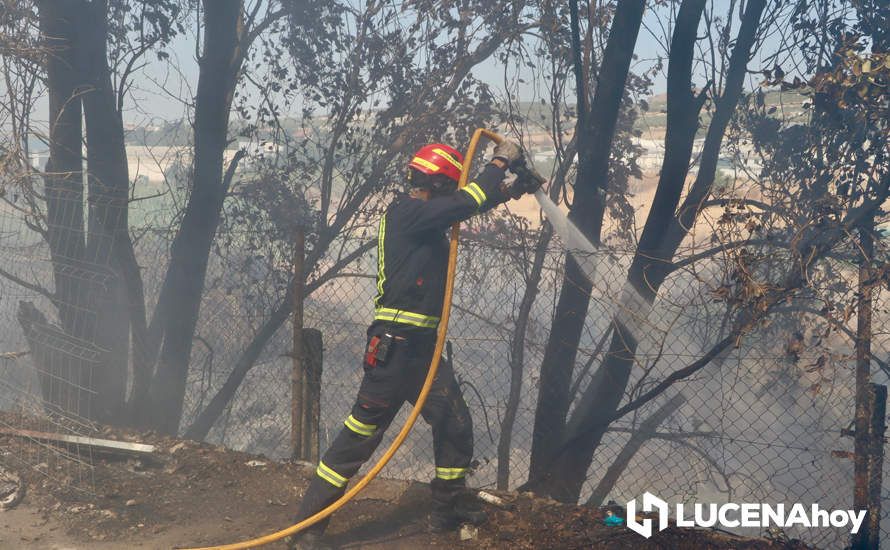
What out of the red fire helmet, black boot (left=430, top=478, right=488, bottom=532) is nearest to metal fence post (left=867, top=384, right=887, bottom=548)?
black boot (left=430, top=478, right=488, bottom=532)

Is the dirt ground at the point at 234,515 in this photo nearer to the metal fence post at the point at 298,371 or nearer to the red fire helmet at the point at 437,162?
the metal fence post at the point at 298,371

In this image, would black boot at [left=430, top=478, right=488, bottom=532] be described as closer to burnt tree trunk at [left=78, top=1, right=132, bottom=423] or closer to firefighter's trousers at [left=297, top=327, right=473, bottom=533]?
firefighter's trousers at [left=297, top=327, right=473, bottom=533]

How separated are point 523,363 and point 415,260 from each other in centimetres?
379

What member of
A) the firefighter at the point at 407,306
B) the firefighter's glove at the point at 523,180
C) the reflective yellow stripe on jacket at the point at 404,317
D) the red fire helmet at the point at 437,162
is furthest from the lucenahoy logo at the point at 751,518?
the red fire helmet at the point at 437,162

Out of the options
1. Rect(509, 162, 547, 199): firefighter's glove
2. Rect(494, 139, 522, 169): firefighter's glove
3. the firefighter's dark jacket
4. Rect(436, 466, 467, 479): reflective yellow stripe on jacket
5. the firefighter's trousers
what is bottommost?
Rect(436, 466, 467, 479): reflective yellow stripe on jacket

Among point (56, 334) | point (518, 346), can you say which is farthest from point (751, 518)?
point (56, 334)

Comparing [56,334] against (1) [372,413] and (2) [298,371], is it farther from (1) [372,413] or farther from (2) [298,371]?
(1) [372,413]

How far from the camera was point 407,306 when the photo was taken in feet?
12.5

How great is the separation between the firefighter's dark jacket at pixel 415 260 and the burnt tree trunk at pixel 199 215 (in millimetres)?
4200

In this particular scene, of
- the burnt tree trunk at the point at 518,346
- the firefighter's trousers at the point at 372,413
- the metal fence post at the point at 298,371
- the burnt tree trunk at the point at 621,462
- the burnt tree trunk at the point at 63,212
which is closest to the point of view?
the firefighter's trousers at the point at 372,413

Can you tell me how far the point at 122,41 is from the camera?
7824 mm

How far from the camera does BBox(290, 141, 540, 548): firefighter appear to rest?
373cm

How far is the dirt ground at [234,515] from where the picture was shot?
13.0ft

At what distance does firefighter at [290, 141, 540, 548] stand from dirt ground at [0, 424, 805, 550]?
0.54 meters
